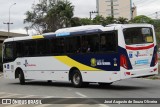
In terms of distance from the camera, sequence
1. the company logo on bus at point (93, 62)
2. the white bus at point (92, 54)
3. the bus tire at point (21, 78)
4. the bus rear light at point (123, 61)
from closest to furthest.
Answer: the bus rear light at point (123, 61), the white bus at point (92, 54), the company logo on bus at point (93, 62), the bus tire at point (21, 78)

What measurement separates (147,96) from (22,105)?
16.1 feet

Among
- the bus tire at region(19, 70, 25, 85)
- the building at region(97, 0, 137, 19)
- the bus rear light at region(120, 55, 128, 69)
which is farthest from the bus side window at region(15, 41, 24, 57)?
the building at region(97, 0, 137, 19)

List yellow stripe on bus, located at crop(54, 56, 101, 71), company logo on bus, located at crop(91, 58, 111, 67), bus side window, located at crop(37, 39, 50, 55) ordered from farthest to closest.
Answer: bus side window, located at crop(37, 39, 50, 55)
yellow stripe on bus, located at crop(54, 56, 101, 71)
company logo on bus, located at crop(91, 58, 111, 67)

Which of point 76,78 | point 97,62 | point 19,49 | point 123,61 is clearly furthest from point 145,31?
point 19,49

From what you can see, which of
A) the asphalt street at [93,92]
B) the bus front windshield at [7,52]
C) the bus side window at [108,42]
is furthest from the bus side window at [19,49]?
the bus side window at [108,42]

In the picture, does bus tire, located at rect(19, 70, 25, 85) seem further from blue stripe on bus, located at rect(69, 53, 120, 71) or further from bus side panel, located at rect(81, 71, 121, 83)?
bus side panel, located at rect(81, 71, 121, 83)

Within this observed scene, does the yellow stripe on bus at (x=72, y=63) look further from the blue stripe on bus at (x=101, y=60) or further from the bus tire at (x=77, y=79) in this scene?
the bus tire at (x=77, y=79)

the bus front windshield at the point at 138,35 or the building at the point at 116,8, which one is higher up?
the building at the point at 116,8

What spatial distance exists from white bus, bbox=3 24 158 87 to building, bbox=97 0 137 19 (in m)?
118

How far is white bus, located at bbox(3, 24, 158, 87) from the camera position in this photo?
2031cm

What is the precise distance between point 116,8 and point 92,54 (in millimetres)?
130637

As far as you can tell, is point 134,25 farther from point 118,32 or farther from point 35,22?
point 35,22

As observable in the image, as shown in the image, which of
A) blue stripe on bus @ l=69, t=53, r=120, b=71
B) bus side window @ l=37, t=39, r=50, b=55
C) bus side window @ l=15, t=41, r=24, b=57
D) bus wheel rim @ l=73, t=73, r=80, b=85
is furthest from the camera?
bus side window @ l=15, t=41, r=24, b=57

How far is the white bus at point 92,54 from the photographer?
66.6 feet
